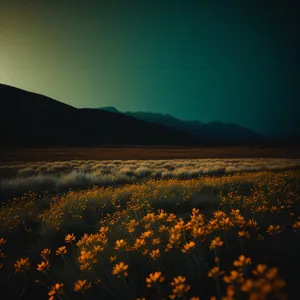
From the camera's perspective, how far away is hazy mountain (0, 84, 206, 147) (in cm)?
5844

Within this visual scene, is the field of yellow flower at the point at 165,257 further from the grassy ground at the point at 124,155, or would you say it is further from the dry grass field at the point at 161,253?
the grassy ground at the point at 124,155

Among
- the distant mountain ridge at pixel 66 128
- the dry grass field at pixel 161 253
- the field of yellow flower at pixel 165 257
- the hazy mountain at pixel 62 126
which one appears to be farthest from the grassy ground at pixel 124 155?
the hazy mountain at pixel 62 126

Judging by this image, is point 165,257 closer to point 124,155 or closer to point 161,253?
point 161,253

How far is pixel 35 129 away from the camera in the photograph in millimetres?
62000

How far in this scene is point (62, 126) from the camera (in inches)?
2766

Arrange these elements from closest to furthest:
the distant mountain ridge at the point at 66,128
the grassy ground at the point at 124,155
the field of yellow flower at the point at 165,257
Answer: the field of yellow flower at the point at 165,257
the grassy ground at the point at 124,155
the distant mountain ridge at the point at 66,128

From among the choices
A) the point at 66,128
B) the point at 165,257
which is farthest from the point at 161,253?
the point at 66,128

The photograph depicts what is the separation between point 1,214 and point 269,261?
237 inches

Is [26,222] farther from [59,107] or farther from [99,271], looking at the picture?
[59,107]

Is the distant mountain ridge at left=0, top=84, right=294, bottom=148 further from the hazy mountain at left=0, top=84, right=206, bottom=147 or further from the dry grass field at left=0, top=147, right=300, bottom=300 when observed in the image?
the dry grass field at left=0, top=147, right=300, bottom=300

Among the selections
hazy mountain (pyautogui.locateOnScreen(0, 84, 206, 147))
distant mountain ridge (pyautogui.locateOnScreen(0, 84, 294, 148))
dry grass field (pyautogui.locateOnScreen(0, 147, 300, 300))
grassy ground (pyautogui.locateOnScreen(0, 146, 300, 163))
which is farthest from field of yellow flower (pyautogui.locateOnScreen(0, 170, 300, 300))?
hazy mountain (pyautogui.locateOnScreen(0, 84, 206, 147))

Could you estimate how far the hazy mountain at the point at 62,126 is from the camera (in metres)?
58.4

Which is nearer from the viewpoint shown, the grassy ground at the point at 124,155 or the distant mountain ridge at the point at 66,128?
the grassy ground at the point at 124,155

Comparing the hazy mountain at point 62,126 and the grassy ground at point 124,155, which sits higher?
the hazy mountain at point 62,126
